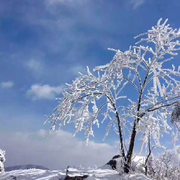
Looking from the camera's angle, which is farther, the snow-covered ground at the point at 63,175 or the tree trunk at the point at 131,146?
the tree trunk at the point at 131,146

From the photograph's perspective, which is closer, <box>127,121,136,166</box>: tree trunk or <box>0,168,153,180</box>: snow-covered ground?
<box>0,168,153,180</box>: snow-covered ground

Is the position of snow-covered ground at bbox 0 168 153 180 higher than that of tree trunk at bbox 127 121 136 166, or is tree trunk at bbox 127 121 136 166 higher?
tree trunk at bbox 127 121 136 166

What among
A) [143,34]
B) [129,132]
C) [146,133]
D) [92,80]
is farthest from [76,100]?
[143,34]

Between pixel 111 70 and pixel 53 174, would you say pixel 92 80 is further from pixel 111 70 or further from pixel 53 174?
pixel 53 174

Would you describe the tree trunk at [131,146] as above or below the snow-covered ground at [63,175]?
above

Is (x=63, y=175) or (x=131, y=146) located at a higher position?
(x=131, y=146)

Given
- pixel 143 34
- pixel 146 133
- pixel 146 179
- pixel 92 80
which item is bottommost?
pixel 146 179

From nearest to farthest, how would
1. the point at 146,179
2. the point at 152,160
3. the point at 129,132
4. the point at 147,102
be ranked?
the point at 146,179, the point at 129,132, the point at 147,102, the point at 152,160

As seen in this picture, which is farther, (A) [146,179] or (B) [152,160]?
(B) [152,160]

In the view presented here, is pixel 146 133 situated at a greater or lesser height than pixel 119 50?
lesser

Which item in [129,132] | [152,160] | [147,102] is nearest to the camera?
[129,132]

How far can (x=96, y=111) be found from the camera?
1457cm

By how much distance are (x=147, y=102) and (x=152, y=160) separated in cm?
904

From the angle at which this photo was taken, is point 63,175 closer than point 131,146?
Yes
